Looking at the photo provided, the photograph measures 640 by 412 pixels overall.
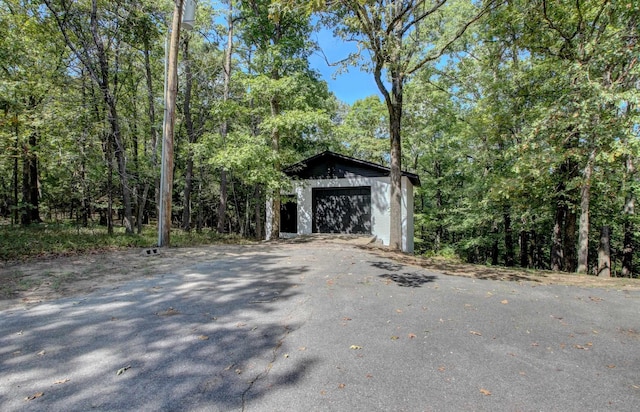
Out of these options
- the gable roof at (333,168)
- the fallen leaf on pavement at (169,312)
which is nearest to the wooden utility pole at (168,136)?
the fallen leaf on pavement at (169,312)

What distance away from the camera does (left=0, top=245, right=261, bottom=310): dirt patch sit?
4684mm

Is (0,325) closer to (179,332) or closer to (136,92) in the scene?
(179,332)

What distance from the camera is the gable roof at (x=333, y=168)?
14.3 m

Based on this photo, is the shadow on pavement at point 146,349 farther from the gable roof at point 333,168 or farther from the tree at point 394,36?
the gable roof at point 333,168

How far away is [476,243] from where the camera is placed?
1853cm

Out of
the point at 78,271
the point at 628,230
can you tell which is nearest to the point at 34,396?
the point at 78,271

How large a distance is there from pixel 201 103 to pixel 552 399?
1795 centimetres

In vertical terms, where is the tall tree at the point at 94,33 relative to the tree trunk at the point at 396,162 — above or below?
above

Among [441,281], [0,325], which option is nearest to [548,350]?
[441,281]

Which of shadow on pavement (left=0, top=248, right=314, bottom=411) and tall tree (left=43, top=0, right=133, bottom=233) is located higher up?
tall tree (left=43, top=0, right=133, bottom=233)

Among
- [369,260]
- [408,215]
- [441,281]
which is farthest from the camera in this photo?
[408,215]

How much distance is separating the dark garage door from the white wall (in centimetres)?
24

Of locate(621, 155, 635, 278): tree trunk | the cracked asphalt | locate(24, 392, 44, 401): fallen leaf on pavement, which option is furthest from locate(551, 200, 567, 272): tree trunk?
locate(24, 392, 44, 401): fallen leaf on pavement

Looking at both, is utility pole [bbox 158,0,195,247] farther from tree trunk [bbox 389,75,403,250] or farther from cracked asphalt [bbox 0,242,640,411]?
tree trunk [bbox 389,75,403,250]
